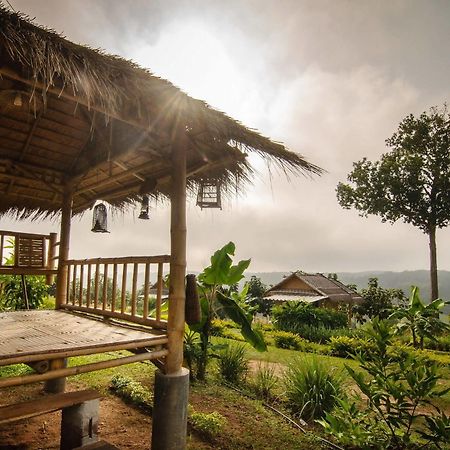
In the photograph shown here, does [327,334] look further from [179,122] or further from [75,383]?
[179,122]

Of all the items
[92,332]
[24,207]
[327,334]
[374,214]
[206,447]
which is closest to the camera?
[92,332]

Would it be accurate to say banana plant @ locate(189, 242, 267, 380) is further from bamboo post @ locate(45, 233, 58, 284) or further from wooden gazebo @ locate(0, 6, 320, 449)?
bamboo post @ locate(45, 233, 58, 284)

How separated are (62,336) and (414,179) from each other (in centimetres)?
2585

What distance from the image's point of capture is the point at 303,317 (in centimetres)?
1574

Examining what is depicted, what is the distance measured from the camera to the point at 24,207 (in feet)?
24.0

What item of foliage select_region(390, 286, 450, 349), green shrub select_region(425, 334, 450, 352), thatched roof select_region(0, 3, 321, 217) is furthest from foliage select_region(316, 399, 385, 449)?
green shrub select_region(425, 334, 450, 352)

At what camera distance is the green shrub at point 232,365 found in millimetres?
6941

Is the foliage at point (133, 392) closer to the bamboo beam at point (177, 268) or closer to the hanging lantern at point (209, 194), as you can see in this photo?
the bamboo beam at point (177, 268)

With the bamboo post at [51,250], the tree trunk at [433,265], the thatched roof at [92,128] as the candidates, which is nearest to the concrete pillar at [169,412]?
the thatched roof at [92,128]

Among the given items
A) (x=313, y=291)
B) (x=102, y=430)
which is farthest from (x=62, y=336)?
(x=313, y=291)

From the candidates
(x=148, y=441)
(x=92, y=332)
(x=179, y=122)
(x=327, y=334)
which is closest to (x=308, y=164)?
(x=179, y=122)

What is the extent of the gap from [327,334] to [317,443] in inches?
387

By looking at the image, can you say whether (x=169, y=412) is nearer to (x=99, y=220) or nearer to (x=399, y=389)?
(x=399, y=389)

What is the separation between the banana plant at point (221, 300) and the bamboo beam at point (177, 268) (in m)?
1.98
